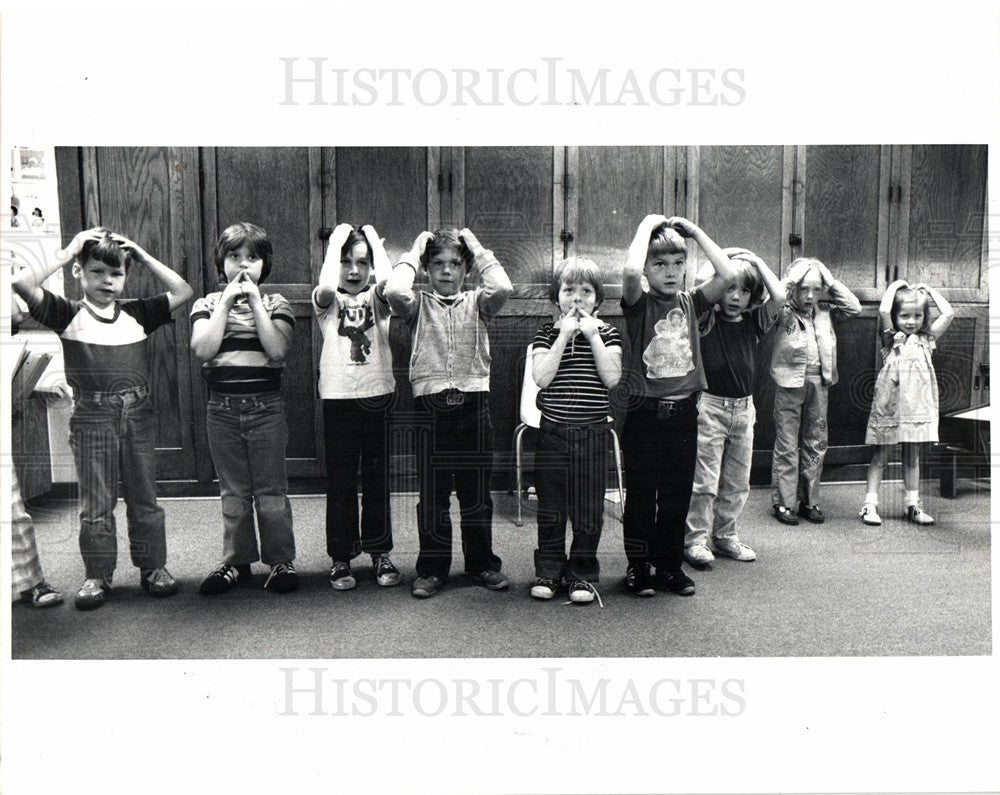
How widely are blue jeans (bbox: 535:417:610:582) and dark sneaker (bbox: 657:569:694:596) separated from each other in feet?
0.46

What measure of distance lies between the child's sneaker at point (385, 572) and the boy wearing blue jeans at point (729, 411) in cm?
63

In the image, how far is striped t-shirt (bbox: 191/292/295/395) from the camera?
4.19 ft

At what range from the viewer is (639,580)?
50.3 inches

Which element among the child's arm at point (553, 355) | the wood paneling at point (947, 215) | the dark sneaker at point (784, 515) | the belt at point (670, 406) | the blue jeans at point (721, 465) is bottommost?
the dark sneaker at point (784, 515)

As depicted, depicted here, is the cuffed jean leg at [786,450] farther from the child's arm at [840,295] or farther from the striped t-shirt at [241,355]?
the striped t-shirt at [241,355]

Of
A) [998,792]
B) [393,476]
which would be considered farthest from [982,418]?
[393,476]

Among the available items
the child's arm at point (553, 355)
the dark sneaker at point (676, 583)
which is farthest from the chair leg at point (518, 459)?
the dark sneaker at point (676, 583)

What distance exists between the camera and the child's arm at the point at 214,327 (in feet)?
4.16

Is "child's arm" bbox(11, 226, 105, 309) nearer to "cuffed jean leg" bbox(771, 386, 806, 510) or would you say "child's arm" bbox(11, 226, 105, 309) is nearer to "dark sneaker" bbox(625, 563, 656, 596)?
"dark sneaker" bbox(625, 563, 656, 596)

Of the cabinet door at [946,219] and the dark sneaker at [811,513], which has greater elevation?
the cabinet door at [946,219]

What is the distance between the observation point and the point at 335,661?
119 centimetres

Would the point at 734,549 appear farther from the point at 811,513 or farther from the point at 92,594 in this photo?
the point at 92,594

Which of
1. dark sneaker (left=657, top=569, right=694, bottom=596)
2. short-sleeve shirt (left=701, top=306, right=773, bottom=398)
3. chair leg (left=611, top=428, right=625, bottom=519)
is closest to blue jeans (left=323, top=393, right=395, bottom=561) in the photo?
chair leg (left=611, top=428, right=625, bottom=519)

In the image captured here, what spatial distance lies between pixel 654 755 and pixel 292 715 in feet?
2.30
